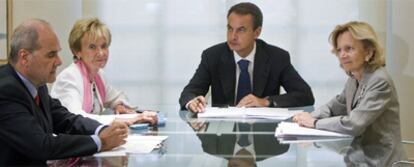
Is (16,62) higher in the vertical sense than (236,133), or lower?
higher

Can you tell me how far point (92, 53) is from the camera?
3193 mm

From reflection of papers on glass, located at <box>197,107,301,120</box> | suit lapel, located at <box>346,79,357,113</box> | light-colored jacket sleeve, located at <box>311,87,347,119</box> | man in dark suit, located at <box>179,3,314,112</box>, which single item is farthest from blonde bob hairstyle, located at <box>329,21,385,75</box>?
man in dark suit, located at <box>179,3,314,112</box>

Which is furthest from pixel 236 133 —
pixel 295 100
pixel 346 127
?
pixel 295 100

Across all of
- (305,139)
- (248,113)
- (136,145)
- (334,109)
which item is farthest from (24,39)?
(334,109)

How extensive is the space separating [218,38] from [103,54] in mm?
1461

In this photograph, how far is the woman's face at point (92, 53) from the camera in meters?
3.20

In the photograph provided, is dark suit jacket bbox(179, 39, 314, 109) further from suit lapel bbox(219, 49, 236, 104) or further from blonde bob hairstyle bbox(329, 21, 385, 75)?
blonde bob hairstyle bbox(329, 21, 385, 75)

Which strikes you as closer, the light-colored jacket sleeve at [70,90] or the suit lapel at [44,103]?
the suit lapel at [44,103]

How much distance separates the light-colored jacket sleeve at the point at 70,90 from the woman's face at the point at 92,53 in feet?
0.39

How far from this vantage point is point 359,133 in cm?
238

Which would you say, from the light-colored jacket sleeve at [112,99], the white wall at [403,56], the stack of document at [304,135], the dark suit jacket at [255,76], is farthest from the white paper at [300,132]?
the white wall at [403,56]

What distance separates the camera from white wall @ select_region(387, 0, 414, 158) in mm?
4137

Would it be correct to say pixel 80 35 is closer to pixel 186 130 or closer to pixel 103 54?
pixel 103 54

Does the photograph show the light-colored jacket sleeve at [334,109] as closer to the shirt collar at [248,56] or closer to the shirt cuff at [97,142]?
the shirt collar at [248,56]
